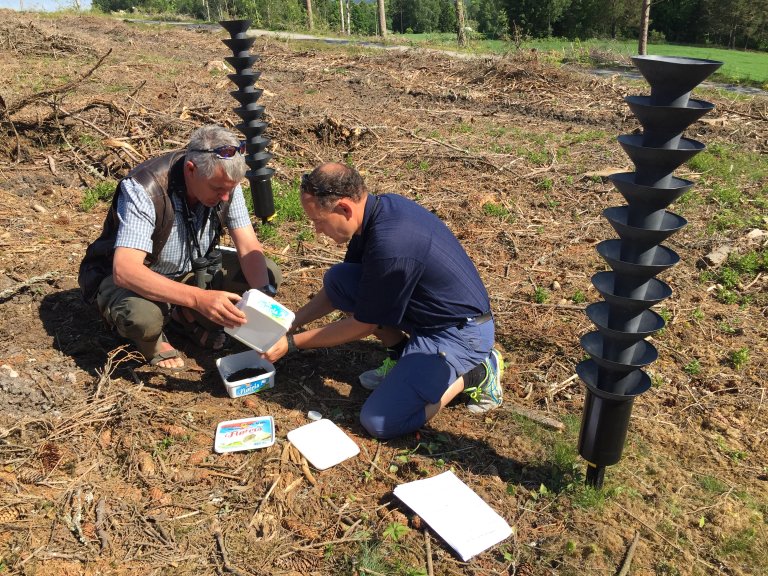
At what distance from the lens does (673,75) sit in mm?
2100

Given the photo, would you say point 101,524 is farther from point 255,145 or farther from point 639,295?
point 255,145

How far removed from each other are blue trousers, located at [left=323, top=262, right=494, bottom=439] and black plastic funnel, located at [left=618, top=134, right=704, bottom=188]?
1.47 m

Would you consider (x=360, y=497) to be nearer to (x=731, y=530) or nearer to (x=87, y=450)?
(x=87, y=450)

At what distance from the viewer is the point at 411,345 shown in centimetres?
350

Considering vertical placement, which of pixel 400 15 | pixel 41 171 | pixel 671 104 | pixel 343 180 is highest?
pixel 400 15

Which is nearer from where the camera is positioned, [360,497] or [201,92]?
[360,497]

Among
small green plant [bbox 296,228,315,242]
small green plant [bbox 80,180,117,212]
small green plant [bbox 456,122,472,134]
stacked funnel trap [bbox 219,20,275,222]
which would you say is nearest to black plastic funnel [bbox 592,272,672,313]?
small green plant [bbox 296,228,315,242]

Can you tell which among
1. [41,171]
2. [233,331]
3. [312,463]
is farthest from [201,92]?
[312,463]

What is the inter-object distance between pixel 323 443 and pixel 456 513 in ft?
2.76

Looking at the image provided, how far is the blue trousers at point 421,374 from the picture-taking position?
3266 mm

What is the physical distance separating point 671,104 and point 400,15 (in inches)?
3382

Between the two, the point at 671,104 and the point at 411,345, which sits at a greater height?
the point at 671,104

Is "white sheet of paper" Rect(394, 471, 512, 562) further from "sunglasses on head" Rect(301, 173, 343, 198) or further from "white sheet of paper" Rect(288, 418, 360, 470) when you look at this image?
"sunglasses on head" Rect(301, 173, 343, 198)

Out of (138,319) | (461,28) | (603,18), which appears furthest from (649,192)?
(603,18)
